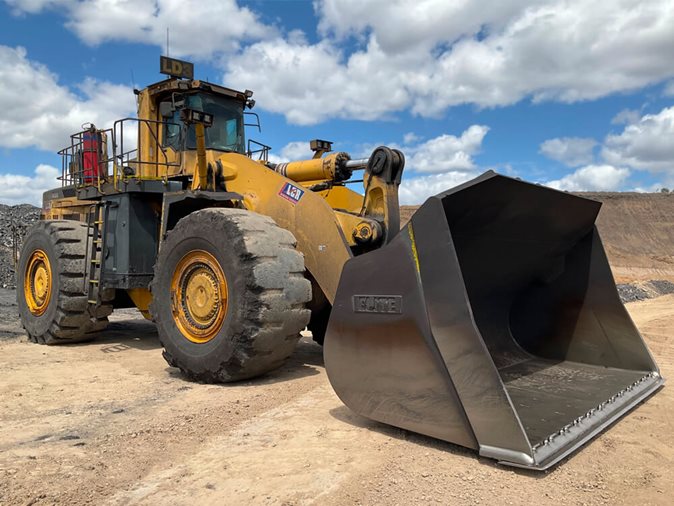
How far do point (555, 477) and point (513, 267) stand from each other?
2297 millimetres

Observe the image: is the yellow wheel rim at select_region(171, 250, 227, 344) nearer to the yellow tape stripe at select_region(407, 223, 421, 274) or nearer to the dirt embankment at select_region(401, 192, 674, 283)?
the yellow tape stripe at select_region(407, 223, 421, 274)

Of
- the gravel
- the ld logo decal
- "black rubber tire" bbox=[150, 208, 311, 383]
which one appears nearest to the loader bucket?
"black rubber tire" bbox=[150, 208, 311, 383]

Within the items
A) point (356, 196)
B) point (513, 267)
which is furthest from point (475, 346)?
point (356, 196)

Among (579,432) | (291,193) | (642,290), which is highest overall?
(291,193)

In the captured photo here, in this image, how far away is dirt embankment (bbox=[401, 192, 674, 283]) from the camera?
41819mm

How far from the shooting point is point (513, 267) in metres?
4.88

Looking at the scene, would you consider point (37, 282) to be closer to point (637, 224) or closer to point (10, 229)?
point (10, 229)

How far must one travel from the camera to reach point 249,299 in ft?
15.6

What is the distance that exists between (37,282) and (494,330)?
Result: 21.1ft

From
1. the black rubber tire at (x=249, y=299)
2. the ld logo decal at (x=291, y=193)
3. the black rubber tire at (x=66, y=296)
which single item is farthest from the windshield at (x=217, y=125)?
the black rubber tire at (x=249, y=299)

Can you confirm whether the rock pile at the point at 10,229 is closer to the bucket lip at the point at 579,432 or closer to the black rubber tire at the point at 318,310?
the black rubber tire at the point at 318,310

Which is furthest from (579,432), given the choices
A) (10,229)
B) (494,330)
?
→ (10,229)

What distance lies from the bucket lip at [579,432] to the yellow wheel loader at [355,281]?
0.04 ft

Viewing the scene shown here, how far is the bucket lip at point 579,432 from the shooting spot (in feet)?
9.40
